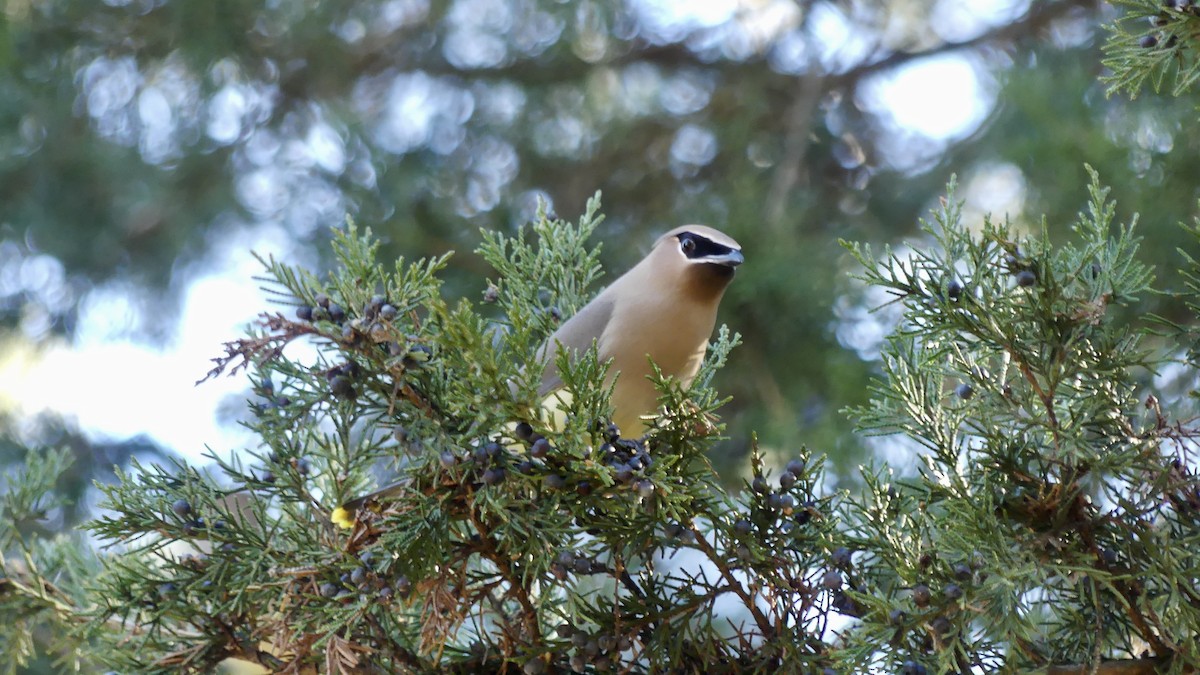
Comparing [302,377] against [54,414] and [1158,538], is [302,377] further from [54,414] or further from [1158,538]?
[54,414]

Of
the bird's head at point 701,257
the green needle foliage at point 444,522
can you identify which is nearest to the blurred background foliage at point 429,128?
the bird's head at point 701,257

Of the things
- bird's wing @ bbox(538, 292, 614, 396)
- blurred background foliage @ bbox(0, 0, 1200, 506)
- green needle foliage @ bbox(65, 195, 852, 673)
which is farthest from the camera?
blurred background foliage @ bbox(0, 0, 1200, 506)

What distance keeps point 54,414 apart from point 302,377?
474cm

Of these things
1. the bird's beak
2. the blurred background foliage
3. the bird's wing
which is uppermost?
the blurred background foliage

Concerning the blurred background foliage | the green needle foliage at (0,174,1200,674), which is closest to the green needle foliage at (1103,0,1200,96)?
the green needle foliage at (0,174,1200,674)

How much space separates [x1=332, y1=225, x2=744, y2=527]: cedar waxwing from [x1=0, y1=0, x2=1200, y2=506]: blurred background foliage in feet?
7.48

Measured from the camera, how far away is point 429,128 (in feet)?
19.6

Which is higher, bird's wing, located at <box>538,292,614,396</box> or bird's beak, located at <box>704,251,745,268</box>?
bird's beak, located at <box>704,251,745,268</box>

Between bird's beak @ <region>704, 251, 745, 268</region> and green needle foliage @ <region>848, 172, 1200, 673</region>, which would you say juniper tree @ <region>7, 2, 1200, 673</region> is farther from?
bird's beak @ <region>704, 251, 745, 268</region>

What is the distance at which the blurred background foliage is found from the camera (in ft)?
18.9

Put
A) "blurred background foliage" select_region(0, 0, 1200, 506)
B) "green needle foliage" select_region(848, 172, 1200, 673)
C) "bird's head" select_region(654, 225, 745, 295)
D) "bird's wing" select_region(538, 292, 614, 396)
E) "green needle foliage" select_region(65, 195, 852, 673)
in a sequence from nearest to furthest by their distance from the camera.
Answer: "green needle foliage" select_region(848, 172, 1200, 673)
"green needle foliage" select_region(65, 195, 852, 673)
"bird's wing" select_region(538, 292, 614, 396)
"bird's head" select_region(654, 225, 745, 295)
"blurred background foliage" select_region(0, 0, 1200, 506)

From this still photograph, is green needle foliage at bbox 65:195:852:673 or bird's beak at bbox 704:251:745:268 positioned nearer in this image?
green needle foliage at bbox 65:195:852:673

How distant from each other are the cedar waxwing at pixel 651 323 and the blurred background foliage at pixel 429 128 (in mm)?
2279

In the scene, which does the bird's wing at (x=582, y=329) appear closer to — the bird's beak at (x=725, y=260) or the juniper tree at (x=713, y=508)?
the bird's beak at (x=725, y=260)
